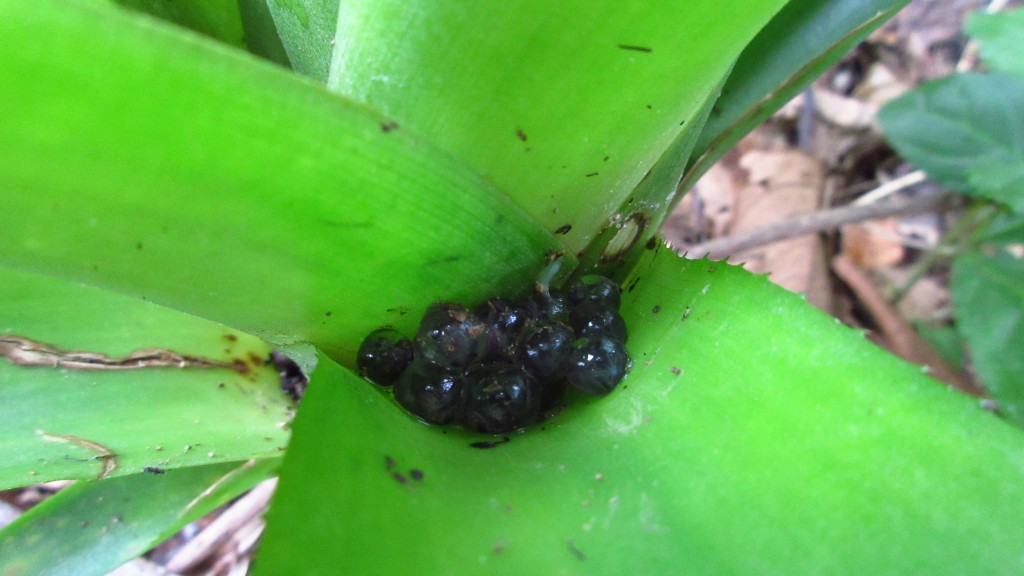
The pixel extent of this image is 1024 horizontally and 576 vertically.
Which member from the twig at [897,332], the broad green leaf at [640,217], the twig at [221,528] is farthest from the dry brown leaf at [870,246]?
the twig at [221,528]

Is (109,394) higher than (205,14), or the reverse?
(205,14)

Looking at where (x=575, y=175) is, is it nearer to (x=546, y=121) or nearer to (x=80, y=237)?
(x=546, y=121)

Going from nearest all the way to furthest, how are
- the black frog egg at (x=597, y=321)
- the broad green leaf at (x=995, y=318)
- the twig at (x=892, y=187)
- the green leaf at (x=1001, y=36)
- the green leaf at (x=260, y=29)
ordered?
1. the black frog egg at (x=597, y=321)
2. the green leaf at (x=260, y=29)
3. the broad green leaf at (x=995, y=318)
4. the green leaf at (x=1001, y=36)
5. the twig at (x=892, y=187)

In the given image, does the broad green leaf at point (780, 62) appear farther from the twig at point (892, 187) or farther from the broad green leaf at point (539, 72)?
the twig at point (892, 187)

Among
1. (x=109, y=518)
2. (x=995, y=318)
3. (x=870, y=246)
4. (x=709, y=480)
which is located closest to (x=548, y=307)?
(x=709, y=480)

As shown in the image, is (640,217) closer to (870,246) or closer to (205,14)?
(205,14)

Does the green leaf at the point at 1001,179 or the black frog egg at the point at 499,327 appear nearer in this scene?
the black frog egg at the point at 499,327
